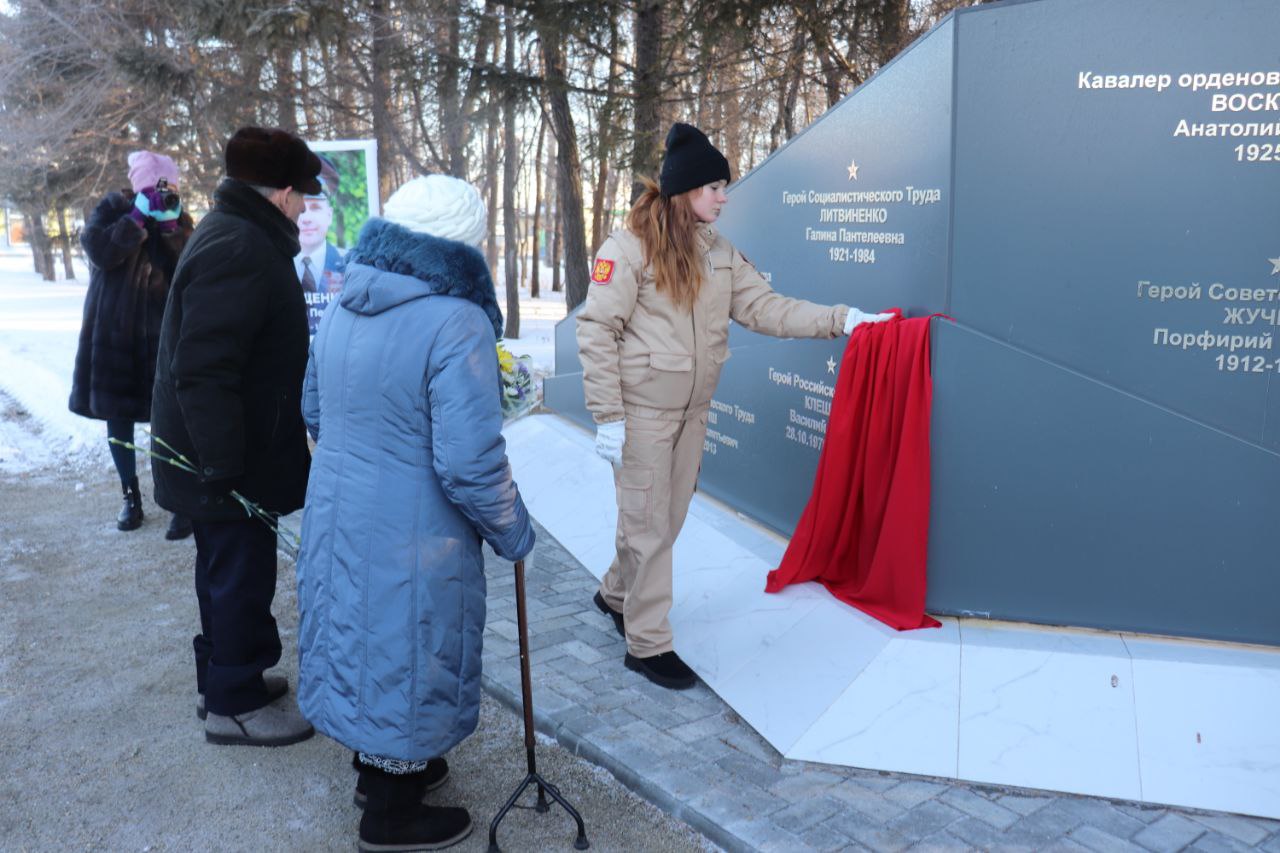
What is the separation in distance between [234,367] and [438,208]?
104 cm

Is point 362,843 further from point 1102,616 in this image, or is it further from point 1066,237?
point 1066,237

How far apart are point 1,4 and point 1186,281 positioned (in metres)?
20.3

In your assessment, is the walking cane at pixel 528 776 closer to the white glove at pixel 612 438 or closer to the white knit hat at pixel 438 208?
the white glove at pixel 612 438

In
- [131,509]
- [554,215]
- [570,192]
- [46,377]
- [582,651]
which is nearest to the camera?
[582,651]

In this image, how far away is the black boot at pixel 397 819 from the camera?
2980 millimetres

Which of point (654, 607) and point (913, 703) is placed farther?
point (654, 607)

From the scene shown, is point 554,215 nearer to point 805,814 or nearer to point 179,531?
point 179,531

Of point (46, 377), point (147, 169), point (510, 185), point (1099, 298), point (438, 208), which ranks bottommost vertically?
point (46, 377)

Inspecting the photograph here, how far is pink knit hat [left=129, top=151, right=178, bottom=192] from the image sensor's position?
555cm

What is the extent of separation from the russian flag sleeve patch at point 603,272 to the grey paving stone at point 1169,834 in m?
2.41

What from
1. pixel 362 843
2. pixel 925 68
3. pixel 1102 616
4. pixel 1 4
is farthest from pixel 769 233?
pixel 1 4

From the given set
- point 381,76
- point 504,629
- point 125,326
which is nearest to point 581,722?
point 504,629

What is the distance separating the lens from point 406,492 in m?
2.77

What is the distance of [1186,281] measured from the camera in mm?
3492
